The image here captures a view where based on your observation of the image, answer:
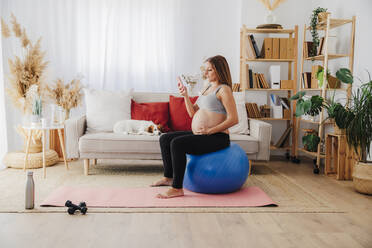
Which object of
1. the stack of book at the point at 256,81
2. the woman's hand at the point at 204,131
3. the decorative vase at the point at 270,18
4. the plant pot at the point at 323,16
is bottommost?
the woman's hand at the point at 204,131

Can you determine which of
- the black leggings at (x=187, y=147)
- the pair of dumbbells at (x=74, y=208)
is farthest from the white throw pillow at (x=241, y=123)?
the pair of dumbbells at (x=74, y=208)

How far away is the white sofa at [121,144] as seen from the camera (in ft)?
11.0

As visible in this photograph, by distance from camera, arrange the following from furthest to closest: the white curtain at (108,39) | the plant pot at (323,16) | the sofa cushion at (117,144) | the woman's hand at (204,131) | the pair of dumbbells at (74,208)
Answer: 1. the white curtain at (108,39)
2. the plant pot at (323,16)
3. the sofa cushion at (117,144)
4. the woman's hand at (204,131)
5. the pair of dumbbells at (74,208)

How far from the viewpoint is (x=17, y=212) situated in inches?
92.5

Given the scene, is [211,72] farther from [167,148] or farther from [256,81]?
[256,81]

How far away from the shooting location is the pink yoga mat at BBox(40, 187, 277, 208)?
2533mm

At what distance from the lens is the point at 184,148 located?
2641 millimetres

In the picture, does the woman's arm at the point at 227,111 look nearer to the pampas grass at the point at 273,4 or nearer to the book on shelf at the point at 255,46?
the book on shelf at the point at 255,46

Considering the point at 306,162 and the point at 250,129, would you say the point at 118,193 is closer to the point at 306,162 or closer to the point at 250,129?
the point at 250,129

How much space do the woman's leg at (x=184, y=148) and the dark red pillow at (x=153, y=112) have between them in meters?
1.03

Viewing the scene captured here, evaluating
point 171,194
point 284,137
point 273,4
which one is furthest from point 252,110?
point 171,194

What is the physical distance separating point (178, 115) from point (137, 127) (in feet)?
1.53

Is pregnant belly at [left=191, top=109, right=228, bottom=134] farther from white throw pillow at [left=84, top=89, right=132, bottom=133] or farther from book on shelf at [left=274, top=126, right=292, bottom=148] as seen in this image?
book on shelf at [left=274, top=126, right=292, bottom=148]

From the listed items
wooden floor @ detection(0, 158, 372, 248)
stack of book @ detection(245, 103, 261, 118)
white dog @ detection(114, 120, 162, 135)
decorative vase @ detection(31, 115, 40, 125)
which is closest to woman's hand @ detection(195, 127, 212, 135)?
wooden floor @ detection(0, 158, 372, 248)
